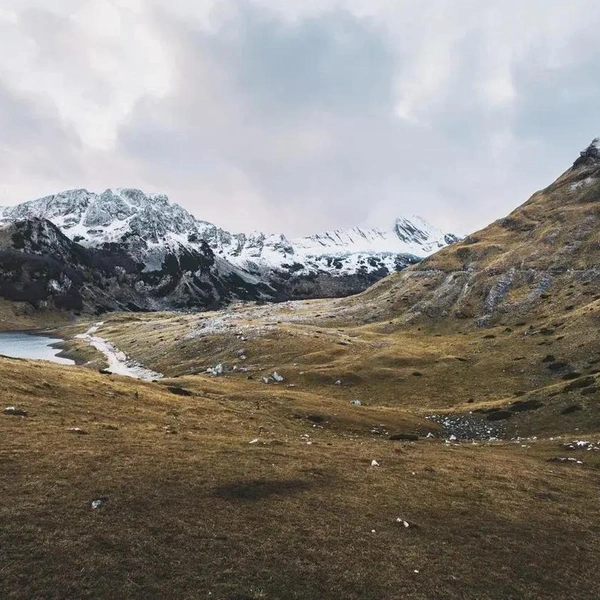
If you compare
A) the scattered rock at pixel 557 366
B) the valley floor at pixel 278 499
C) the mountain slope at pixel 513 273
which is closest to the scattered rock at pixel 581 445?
the valley floor at pixel 278 499

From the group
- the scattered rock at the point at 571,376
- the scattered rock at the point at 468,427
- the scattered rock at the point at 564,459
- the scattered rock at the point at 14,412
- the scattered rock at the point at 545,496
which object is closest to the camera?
the scattered rock at the point at 545,496

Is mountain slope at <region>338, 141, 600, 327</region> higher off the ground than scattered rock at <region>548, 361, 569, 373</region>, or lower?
higher

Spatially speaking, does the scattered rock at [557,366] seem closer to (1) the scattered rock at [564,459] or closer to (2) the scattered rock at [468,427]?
(2) the scattered rock at [468,427]

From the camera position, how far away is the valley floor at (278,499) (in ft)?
56.9

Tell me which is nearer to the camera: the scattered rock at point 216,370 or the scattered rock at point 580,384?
the scattered rock at point 580,384

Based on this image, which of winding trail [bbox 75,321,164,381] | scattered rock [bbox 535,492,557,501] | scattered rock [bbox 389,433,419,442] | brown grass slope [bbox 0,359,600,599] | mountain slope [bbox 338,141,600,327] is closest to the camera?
brown grass slope [bbox 0,359,600,599]

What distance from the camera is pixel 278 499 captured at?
24172 mm

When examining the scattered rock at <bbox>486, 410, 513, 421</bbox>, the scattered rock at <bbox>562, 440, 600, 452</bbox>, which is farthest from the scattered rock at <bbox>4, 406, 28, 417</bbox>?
the scattered rock at <bbox>486, 410, 513, 421</bbox>

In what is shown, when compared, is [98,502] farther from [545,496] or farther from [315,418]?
[315,418]

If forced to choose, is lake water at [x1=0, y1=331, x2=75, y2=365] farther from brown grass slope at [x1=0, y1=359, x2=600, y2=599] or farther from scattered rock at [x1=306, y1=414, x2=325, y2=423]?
brown grass slope at [x1=0, y1=359, x2=600, y2=599]

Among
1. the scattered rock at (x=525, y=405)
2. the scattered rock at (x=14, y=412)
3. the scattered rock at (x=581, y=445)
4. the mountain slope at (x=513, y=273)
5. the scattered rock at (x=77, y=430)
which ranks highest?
the mountain slope at (x=513, y=273)

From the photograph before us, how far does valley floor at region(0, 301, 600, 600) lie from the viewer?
56.9ft

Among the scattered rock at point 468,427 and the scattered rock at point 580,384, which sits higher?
the scattered rock at point 580,384

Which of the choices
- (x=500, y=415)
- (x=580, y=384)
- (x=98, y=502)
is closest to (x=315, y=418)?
(x=500, y=415)
